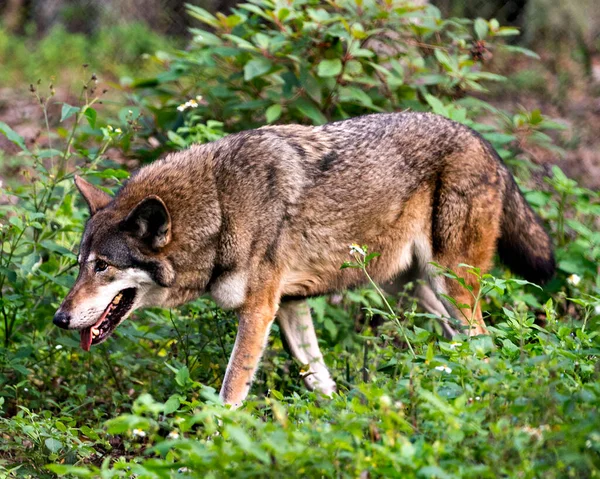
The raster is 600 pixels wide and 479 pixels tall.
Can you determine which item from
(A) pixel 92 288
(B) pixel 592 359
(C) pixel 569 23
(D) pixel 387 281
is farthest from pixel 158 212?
(C) pixel 569 23

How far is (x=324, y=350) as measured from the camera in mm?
5793

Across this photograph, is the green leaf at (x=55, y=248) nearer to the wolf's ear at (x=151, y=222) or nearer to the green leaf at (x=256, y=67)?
the wolf's ear at (x=151, y=222)

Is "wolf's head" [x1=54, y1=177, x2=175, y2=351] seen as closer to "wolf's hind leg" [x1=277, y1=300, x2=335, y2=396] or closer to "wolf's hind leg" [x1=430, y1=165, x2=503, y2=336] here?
"wolf's hind leg" [x1=277, y1=300, x2=335, y2=396]

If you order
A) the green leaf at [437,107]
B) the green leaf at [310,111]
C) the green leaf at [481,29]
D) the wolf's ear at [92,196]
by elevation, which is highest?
the green leaf at [481,29]

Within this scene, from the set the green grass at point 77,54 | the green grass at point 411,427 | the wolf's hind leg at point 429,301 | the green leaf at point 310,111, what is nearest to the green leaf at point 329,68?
the green leaf at point 310,111

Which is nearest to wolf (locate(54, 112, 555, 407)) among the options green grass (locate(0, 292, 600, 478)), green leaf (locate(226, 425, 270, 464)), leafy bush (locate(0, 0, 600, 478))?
leafy bush (locate(0, 0, 600, 478))

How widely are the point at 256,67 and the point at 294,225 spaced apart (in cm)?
158

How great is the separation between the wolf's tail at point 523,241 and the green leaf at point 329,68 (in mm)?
1406

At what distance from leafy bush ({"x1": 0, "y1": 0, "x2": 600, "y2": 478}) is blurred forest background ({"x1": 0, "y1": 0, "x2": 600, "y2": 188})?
13.3 feet

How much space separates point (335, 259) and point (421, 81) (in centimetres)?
205

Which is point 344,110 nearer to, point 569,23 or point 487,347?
point 487,347

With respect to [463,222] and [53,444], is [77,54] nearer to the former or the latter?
[463,222]

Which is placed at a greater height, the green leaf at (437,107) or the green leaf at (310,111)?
the green leaf at (437,107)

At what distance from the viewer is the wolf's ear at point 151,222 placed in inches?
184
